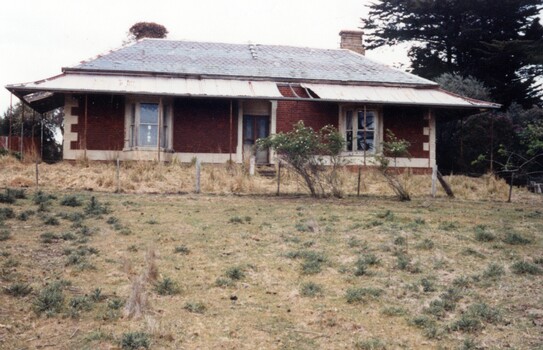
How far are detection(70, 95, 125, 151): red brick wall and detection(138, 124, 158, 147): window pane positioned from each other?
66 centimetres

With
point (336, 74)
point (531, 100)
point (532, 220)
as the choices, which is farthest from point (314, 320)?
point (531, 100)

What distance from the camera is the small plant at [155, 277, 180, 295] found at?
6081 mm

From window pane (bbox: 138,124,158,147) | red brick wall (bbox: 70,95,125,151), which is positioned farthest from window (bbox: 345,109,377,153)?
red brick wall (bbox: 70,95,125,151)

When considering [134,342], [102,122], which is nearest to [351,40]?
[102,122]

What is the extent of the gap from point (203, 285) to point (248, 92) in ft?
40.8

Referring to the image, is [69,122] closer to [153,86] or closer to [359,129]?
[153,86]

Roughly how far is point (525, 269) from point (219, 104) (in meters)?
14.1

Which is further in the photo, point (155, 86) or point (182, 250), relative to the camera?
point (155, 86)

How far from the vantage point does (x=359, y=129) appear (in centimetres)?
2014

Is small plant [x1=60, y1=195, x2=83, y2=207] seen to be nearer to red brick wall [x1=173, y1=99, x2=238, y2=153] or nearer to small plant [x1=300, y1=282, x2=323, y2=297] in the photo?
small plant [x1=300, y1=282, x2=323, y2=297]

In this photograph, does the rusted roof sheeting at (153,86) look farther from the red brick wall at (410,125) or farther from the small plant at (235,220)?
the small plant at (235,220)

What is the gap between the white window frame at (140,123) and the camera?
736 inches

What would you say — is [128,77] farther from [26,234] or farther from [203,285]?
[203,285]

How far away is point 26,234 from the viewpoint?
8.20 meters
